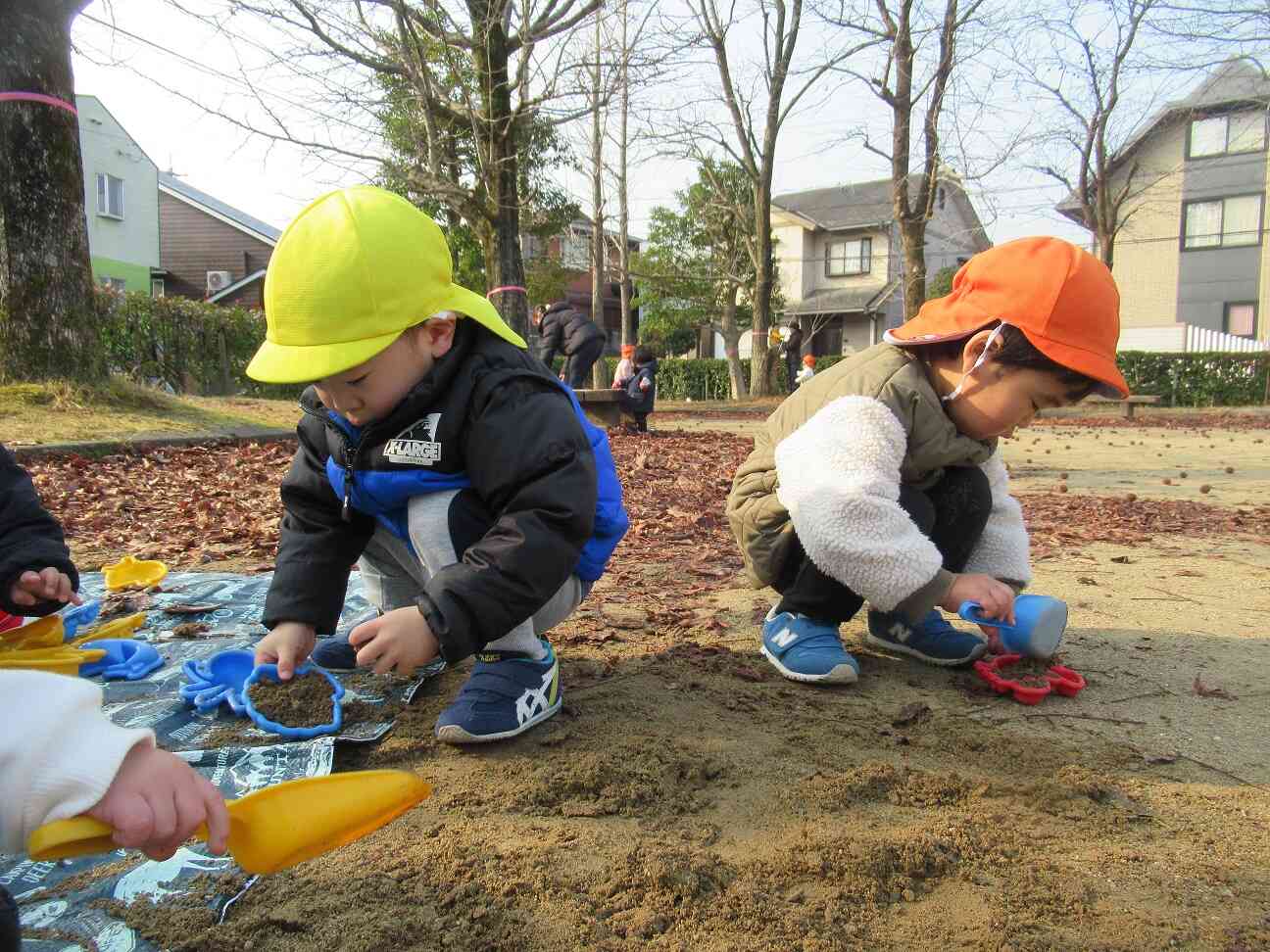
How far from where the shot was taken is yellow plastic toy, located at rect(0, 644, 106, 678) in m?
1.92

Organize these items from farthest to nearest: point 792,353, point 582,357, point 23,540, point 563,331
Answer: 1. point 792,353
2. point 563,331
3. point 582,357
4. point 23,540

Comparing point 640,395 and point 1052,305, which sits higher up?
point 1052,305

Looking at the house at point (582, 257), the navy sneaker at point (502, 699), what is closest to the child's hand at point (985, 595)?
Result: the navy sneaker at point (502, 699)

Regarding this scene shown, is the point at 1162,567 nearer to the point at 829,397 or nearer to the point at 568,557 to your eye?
the point at 829,397

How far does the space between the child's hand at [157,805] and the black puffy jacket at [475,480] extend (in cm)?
65

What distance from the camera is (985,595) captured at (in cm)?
191

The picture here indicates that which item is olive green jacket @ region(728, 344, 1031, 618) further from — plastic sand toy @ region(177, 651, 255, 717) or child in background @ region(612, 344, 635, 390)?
child in background @ region(612, 344, 635, 390)

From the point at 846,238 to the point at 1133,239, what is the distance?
1003cm

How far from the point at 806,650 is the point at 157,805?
1495 millimetres

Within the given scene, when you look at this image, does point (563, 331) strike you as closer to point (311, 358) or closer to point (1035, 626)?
point (1035, 626)

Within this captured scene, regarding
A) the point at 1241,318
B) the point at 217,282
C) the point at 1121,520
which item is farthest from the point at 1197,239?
the point at 217,282

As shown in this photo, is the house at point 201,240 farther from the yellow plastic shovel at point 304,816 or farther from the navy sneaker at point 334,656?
the yellow plastic shovel at point 304,816

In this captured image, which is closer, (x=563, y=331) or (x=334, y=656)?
(x=334, y=656)

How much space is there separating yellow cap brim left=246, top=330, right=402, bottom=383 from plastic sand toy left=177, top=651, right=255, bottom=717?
Result: 27.9 inches
